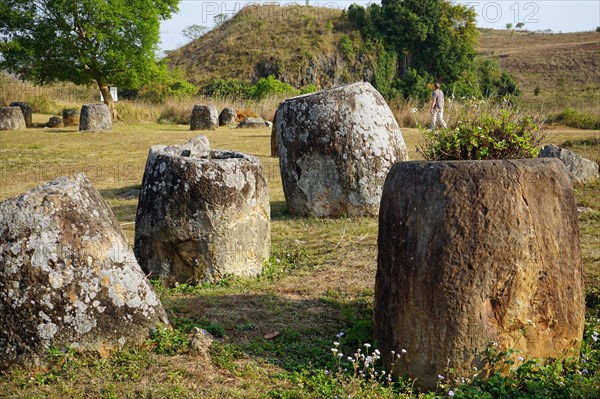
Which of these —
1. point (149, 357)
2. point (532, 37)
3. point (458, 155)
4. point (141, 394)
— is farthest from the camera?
point (532, 37)

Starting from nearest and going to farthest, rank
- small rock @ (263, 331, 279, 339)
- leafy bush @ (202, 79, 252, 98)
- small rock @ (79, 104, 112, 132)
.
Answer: small rock @ (263, 331, 279, 339) < small rock @ (79, 104, 112, 132) < leafy bush @ (202, 79, 252, 98)

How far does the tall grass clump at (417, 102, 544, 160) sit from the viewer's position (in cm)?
525

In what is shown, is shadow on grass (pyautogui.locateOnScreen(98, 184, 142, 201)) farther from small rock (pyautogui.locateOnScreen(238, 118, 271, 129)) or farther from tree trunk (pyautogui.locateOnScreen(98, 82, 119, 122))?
tree trunk (pyautogui.locateOnScreen(98, 82, 119, 122))

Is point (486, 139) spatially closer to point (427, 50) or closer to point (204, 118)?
point (204, 118)

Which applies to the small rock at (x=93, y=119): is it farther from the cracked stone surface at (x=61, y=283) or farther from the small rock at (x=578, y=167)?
the cracked stone surface at (x=61, y=283)

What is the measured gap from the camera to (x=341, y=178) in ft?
32.7

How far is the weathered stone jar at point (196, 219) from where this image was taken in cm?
680

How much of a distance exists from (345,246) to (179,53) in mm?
65863

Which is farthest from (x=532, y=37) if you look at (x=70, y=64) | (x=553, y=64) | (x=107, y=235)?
(x=107, y=235)

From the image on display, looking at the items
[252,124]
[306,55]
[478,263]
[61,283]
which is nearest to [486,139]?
[478,263]

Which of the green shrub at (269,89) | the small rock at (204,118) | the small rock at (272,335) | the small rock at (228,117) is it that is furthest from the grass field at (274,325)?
the green shrub at (269,89)

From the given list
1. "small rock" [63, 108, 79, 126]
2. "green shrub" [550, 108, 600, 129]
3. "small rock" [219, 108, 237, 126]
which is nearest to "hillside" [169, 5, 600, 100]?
"small rock" [219, 108, 237, 126]

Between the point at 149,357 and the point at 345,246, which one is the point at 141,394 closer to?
the point at 149,357

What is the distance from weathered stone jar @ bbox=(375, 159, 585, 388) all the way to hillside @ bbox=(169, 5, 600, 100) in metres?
53.6
